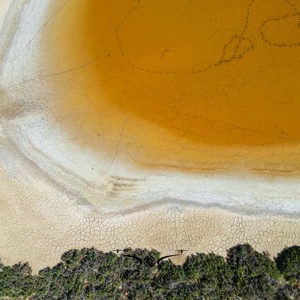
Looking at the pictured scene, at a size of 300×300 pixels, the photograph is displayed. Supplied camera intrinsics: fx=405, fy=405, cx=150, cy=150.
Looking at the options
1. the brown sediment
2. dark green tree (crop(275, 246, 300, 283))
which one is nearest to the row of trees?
dark green tree (crop(275, 246, 300, 283))

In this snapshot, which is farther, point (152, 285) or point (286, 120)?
point (286, 120)

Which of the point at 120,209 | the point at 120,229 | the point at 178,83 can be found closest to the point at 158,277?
the point at 120,229

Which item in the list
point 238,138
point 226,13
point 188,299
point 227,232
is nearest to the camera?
point 188,299

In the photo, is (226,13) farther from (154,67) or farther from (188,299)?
(188,299)

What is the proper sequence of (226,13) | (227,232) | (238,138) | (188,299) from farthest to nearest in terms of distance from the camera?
(226,13)
(238,138)
(227,232)
(188,299)

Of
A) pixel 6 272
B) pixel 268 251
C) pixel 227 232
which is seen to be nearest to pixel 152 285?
pixel 227 232

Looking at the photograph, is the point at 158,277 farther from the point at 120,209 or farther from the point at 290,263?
the point at 290,263
